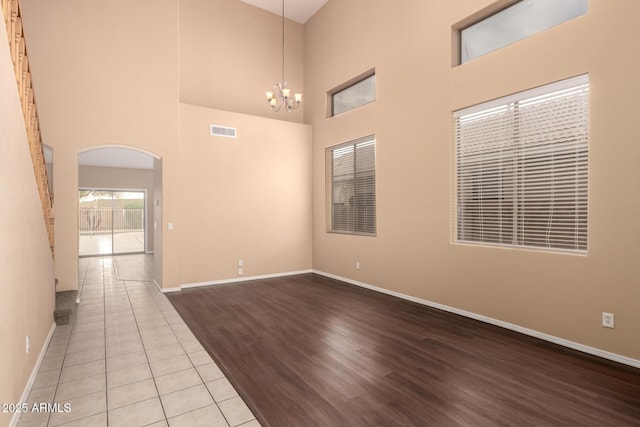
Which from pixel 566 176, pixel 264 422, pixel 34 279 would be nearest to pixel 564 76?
pixel 566 176

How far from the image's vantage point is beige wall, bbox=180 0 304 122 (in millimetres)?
6648

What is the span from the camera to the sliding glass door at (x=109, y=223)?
11203mm

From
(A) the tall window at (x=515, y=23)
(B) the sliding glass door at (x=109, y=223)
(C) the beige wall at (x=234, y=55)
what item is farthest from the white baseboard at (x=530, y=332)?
(B) the sliding glass door at (x=109, y=223)

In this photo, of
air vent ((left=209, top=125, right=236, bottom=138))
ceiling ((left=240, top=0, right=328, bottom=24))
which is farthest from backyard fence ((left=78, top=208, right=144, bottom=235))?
ceiling ((left=240, top=0, right=328, bottom=24))

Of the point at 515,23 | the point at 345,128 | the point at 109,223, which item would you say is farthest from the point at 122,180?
the point at 515,23

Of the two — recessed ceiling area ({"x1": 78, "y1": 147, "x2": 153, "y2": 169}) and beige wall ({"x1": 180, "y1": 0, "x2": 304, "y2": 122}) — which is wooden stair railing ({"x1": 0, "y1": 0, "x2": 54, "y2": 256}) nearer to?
beige wall ({"x1": 180, "y1": 0, "x2": 304, "y2": 122})

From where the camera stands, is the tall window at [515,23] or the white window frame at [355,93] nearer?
the tall window at [515,23]

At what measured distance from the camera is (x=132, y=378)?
2.80 metres

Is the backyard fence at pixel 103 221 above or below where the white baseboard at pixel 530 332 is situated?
above

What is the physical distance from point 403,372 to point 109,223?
11802 mm

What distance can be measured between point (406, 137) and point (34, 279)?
4846 millimetres

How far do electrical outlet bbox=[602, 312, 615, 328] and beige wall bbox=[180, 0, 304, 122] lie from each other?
660 cm

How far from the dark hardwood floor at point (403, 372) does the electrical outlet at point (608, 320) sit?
0.33 m

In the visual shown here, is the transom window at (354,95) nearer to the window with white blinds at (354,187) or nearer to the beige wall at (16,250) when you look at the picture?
the window with white blinds at (354,187)
